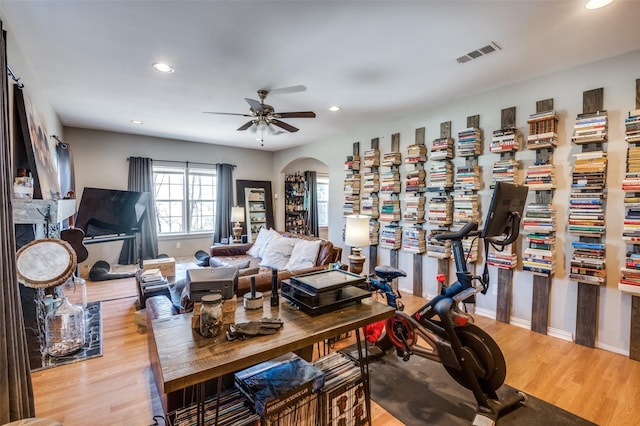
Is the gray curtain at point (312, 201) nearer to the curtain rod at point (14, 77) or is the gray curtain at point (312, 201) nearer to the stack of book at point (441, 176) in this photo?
the stack of book at point (441, 176)

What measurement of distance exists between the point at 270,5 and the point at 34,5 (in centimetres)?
166

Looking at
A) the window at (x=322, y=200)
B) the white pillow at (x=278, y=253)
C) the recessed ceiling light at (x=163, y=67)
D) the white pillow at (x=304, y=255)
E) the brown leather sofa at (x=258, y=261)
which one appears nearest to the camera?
the brown leather sofa at (x=258, y=261)

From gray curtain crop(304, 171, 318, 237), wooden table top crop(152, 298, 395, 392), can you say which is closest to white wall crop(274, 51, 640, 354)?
wooden table top crop(152, 298, 395, 392)

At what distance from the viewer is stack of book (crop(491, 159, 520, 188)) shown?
3346mm

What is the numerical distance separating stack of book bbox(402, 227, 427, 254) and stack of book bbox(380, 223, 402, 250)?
0.23 m

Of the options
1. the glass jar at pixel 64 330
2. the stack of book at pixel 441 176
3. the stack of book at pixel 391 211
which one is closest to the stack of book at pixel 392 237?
the stack of book at pixel 391 211

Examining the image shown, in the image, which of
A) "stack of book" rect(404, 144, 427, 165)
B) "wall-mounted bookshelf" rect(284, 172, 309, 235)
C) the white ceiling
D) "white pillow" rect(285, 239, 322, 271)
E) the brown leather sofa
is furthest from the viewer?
"wall-mounted bookshelf" rect(284, 172, 309, 235)

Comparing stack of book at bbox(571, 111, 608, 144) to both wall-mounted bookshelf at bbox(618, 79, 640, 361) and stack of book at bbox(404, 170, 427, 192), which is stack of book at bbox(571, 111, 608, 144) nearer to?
wall-mounted bookshelf at bbox(618, 79, 640, 361)

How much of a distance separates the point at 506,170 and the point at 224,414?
3543mm

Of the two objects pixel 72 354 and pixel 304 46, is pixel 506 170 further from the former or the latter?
pixel 72 354

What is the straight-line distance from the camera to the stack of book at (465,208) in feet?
12.2

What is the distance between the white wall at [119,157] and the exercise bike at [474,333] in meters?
6.03

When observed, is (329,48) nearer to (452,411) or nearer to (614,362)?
(452,411)

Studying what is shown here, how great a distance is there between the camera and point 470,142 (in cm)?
367
